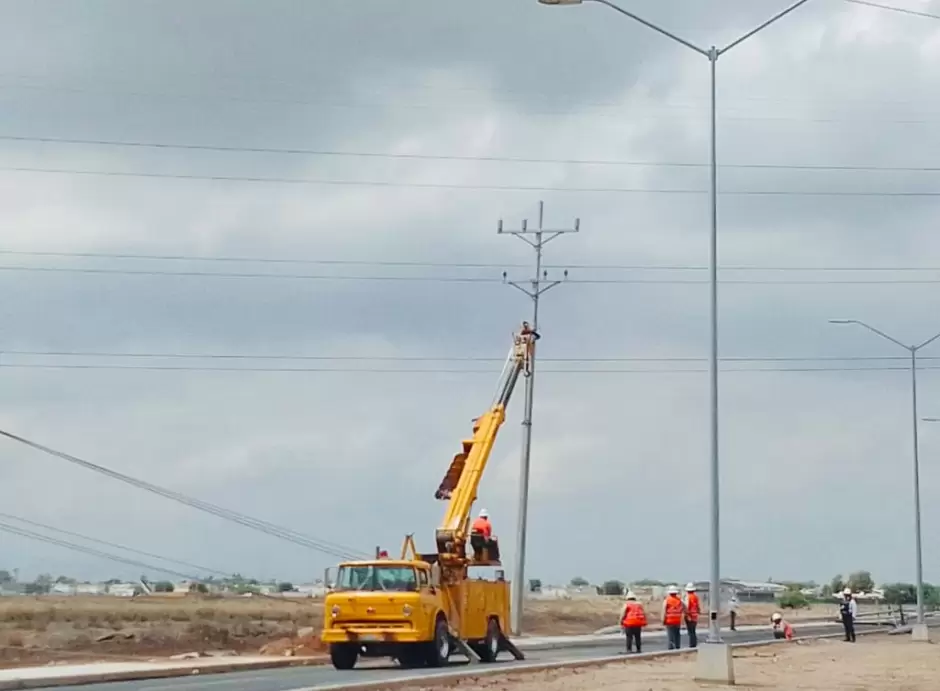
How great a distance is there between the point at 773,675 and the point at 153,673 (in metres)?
11.3

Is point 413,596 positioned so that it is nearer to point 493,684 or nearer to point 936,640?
point 493,684

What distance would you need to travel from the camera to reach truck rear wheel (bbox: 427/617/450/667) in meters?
28.6

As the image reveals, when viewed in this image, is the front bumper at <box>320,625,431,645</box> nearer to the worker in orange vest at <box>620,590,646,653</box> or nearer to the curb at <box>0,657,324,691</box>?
the curb at <box>0,657,324,691</box>

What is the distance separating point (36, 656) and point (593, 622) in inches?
1639

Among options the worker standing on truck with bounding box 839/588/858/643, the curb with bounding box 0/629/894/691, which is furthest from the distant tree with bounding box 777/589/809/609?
the curb with bounding box 0/629/894/691

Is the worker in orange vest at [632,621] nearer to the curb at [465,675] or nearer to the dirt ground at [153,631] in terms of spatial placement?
the curb at [465,675]

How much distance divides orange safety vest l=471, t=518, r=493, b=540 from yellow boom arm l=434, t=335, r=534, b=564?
170 millimetres

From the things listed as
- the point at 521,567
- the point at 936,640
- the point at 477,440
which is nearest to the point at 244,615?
the point at 521,567

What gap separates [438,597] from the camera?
29.0m

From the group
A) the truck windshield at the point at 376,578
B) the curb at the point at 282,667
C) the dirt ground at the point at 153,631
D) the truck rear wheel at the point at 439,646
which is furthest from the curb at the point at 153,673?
the dirt ground at the point at 153,631

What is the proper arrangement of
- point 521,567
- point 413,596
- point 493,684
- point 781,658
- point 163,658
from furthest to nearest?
point 521,567
point 163,658
point 781,658
point 413,596
point 493,684

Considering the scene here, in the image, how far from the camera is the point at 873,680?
2508 cm

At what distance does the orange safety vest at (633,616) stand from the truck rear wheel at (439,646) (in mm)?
6344

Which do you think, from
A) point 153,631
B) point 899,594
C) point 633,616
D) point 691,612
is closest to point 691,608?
point 691,612
